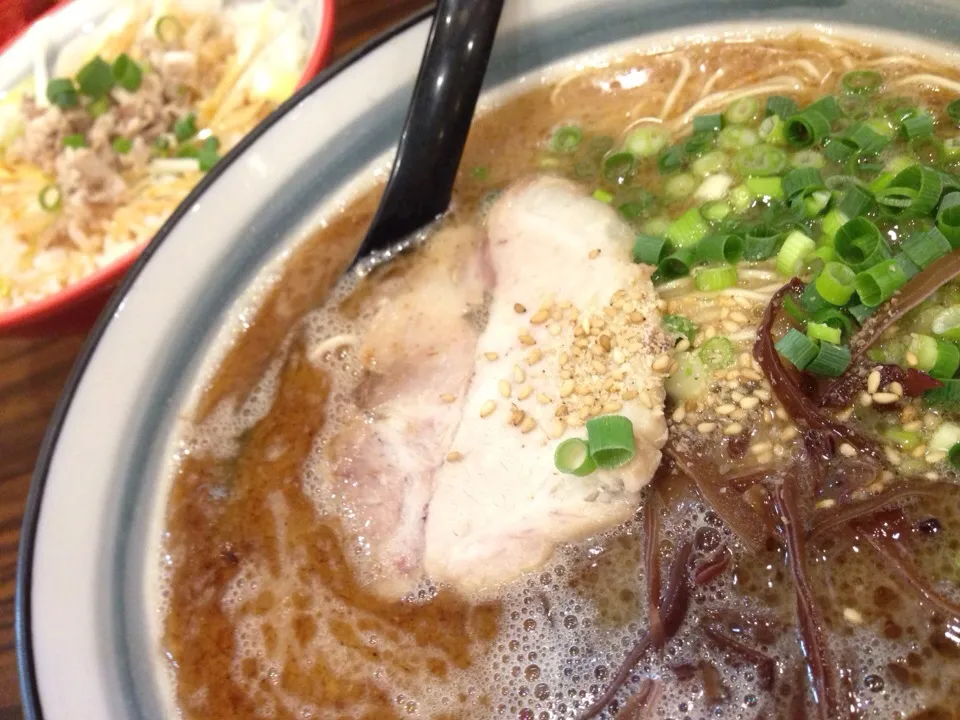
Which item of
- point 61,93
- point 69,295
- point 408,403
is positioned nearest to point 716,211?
point 408,403

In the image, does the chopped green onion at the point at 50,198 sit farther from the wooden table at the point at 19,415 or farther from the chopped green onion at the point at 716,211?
the chopped green onion at the point at 716,211

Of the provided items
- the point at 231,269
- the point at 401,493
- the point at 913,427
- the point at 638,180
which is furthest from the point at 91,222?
the point at 913,427

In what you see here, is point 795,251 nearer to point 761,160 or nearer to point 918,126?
point 761,160

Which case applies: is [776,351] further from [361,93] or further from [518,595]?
[361,93]

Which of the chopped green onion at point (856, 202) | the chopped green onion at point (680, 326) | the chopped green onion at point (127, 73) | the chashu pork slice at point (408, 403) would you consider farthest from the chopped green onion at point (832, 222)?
the chopped green onion at point (127, 73)

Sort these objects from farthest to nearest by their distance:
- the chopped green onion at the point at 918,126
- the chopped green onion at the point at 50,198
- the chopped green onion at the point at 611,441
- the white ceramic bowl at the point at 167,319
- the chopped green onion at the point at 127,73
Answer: the chopped green onion at the point at 127,73, the chopped green onion at the point at 50,198, the chopped green onion at the point at 918,126, the white ceramic bowl at the point at 167,319, the chopped green onion at the point at 611,441

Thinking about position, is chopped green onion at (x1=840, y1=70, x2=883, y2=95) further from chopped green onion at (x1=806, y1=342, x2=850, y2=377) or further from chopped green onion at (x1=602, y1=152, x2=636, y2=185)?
chopped green onion at (x1=806, y1=342, x2=850, y2=377)
